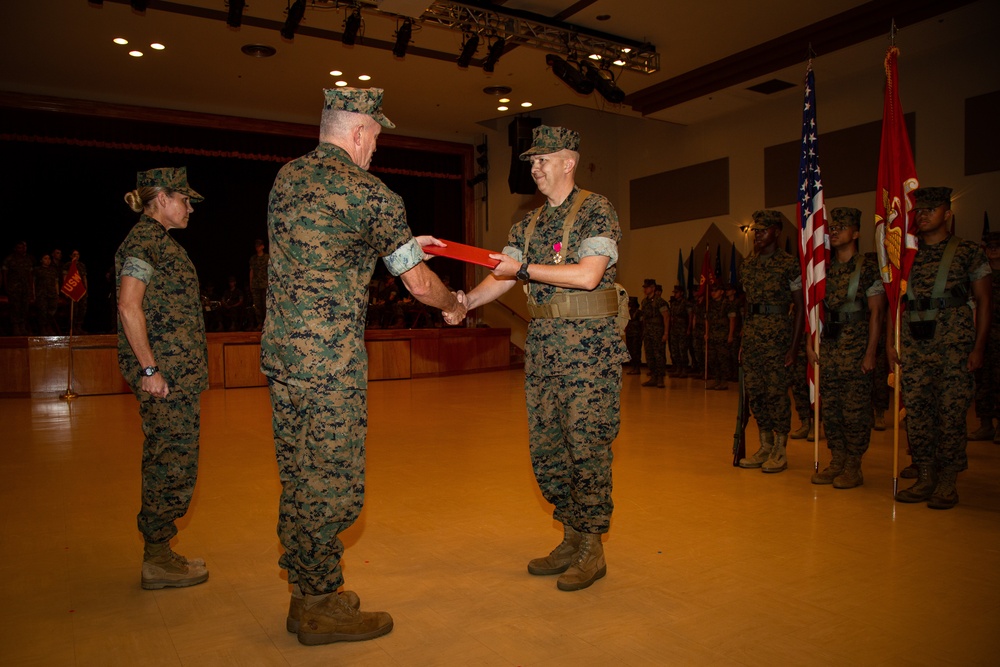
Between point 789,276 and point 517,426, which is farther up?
point 789,276

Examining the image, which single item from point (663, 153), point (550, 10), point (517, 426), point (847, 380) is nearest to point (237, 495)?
point (517, 426)

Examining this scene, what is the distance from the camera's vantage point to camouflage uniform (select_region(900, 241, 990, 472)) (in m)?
3.88

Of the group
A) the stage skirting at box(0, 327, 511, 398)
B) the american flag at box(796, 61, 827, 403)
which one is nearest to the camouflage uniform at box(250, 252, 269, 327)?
the stage skirting at box(0, 327, 511, 398)

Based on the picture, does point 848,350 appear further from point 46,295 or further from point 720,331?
point 46,295

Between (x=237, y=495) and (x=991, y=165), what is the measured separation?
9549 mm

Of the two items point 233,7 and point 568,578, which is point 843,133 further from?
point 568,578

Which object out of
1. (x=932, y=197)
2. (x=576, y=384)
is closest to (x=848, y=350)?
(x=932, y=197)

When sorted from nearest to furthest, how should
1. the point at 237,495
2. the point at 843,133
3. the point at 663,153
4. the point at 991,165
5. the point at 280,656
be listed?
the point at 280,656 < the point at 237,495 < the point at 991,165 < the point at 843,133 < the point at 663,153

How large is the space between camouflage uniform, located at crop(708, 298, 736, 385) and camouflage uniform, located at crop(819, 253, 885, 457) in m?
5.87

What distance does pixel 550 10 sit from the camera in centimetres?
902

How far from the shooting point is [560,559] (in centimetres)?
294

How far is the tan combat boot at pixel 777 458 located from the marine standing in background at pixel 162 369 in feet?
11.4

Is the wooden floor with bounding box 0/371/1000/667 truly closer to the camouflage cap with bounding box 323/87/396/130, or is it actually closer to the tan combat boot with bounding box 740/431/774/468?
the tan combat boot with bounding box 740/431/774/468

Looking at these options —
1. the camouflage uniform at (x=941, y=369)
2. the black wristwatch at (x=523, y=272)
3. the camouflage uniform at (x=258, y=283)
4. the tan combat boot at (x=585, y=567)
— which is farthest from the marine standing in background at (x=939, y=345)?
the camouflage uniform at (x=258, y=283)
